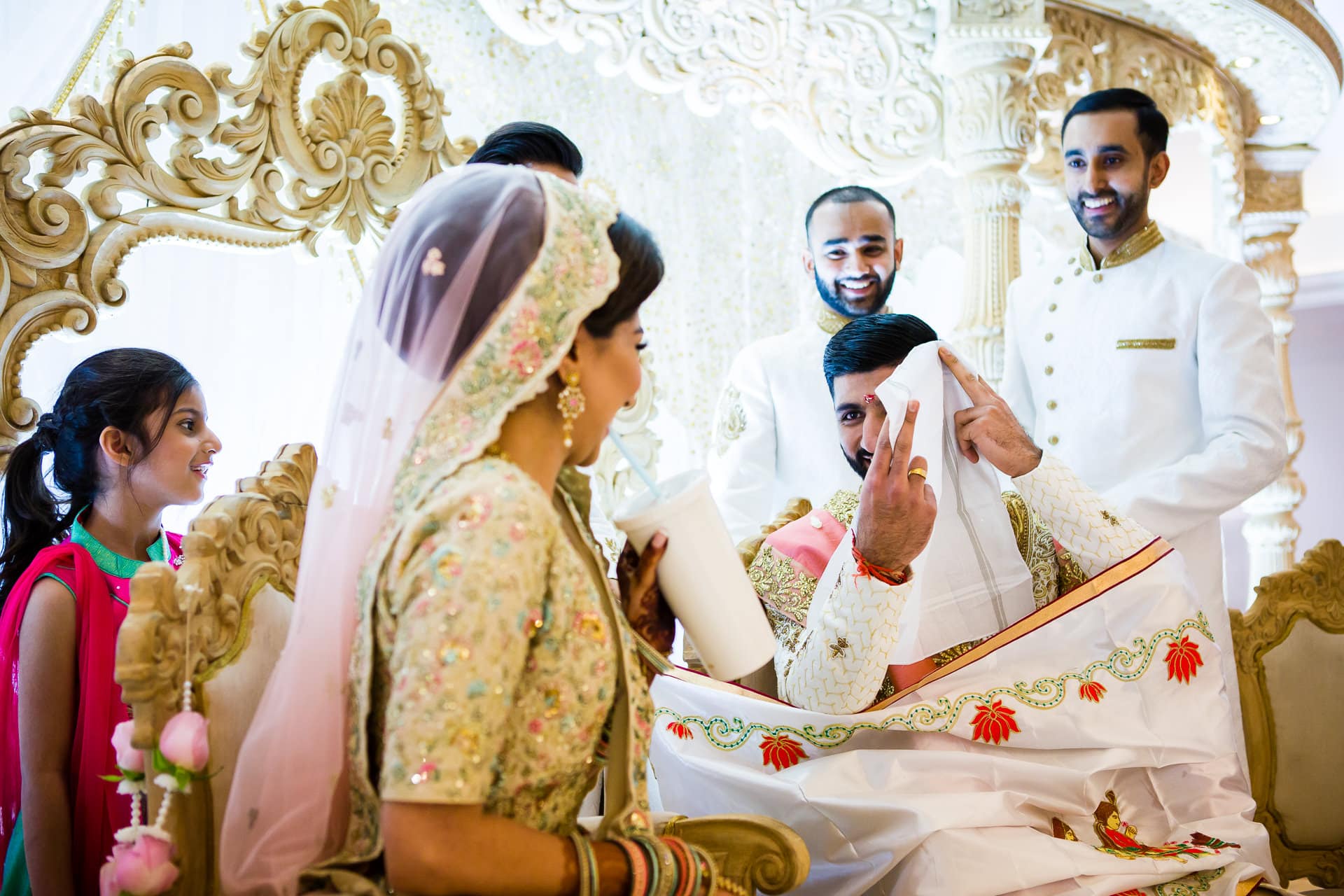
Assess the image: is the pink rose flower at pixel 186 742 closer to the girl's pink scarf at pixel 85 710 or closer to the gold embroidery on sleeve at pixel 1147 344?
the girl's pink scarf at pixel 85 710

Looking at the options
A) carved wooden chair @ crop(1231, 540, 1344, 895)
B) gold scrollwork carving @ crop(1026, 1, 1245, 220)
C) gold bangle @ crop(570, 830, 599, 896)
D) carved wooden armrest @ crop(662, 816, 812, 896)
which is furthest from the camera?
gold scrollwork carving @ crop(1026, 1, 1245, 220)

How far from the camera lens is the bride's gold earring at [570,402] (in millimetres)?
1208

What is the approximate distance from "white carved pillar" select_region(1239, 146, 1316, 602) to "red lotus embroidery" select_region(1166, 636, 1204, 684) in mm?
4149

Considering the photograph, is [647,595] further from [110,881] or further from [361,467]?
[110,881]

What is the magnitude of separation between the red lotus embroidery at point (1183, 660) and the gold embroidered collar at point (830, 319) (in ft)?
4.62

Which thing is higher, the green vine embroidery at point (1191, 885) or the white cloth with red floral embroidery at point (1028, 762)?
the white cloth with red floral embroidery at point (1028, 762)

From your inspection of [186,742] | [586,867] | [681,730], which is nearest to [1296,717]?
[681,730]

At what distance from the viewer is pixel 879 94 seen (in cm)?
412

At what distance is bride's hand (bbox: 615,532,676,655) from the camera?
1388mm

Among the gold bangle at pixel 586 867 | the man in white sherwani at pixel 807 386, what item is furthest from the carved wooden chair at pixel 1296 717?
the gold bangle at pixel 586 867

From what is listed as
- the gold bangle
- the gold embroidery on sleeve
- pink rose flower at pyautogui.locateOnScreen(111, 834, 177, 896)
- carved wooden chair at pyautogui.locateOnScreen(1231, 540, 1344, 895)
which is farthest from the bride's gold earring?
the gold embroidery on sleeve

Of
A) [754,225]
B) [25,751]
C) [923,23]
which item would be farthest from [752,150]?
[25,751]

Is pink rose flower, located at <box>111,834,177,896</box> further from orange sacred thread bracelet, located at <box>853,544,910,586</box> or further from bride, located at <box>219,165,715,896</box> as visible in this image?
orange sacred thread bracelet, located at <box>853,544,910,586</box>

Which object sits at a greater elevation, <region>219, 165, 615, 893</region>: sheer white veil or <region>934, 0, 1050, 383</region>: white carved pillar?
<region>934, 0, 1050, 383</region>: white carved pillar
